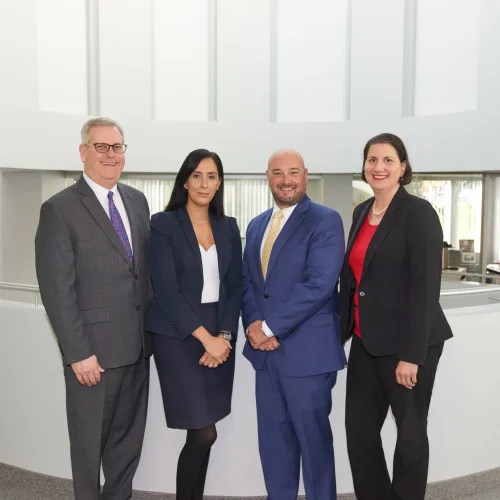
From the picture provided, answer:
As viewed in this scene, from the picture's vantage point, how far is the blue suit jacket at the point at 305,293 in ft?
8.26

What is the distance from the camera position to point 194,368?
255 cm

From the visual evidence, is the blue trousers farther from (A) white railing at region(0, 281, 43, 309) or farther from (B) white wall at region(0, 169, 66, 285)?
(B) white wall at region(0, 169, 66, 285)

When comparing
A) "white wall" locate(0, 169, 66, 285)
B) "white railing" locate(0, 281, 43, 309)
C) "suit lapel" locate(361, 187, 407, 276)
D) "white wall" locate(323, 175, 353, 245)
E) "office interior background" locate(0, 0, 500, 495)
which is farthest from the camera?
"white wall" locate(323, 175, 353, 245)

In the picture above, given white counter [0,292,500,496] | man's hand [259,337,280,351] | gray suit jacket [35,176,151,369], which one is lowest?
white counter [0,292,500,496]

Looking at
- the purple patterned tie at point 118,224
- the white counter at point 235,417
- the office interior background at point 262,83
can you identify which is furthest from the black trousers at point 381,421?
the office interior background at point 262,83

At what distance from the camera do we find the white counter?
3.28 metres

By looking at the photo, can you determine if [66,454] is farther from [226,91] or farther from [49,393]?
[226,91]

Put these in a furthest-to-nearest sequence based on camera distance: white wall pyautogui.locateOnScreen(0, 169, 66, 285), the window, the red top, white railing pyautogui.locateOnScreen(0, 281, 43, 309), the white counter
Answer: the window, white wall pyautogui.locateOnScreen(0, 169, 66, 285), white railing pyautogui.locateOnScreen(0, 281, 43, 309), the white counter, the red top

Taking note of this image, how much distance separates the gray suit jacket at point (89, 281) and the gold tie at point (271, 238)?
586mm

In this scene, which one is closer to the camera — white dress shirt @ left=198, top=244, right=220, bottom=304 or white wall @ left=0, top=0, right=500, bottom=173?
white dress shirt @ left=198, top=244, right=220, bottom=304

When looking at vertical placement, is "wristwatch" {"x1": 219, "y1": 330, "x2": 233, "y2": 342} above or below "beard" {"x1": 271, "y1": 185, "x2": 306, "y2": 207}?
below

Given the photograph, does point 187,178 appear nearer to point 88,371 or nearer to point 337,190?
point 88,371

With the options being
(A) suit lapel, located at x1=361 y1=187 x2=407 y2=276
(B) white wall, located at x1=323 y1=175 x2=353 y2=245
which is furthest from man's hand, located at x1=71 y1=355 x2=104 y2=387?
(B) white wall, located at x1=323 y1=175 x2=353 y2=245

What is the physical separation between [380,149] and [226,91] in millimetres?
6869
